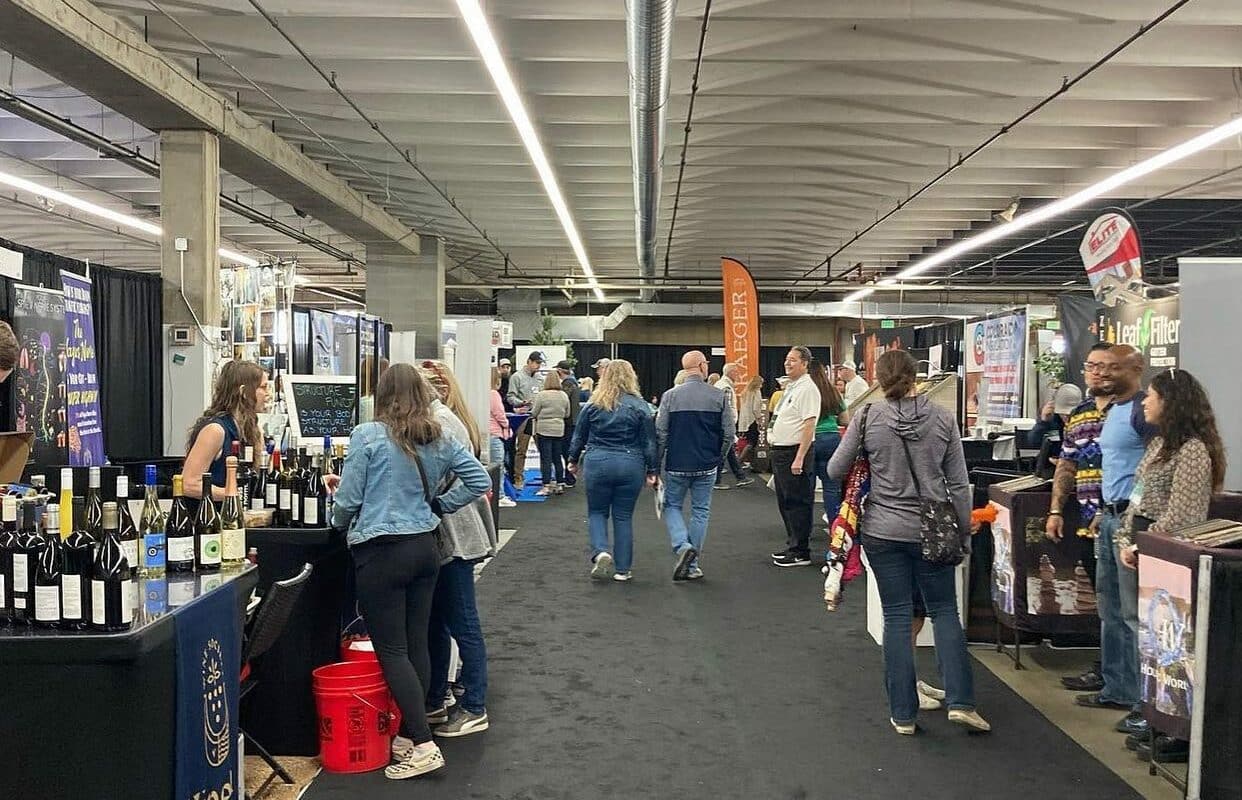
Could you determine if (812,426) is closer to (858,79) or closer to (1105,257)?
(1105,257)

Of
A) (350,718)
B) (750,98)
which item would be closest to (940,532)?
(350,718)

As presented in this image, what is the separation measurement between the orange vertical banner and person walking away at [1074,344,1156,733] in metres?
8.99

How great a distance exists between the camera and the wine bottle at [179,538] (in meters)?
2.82

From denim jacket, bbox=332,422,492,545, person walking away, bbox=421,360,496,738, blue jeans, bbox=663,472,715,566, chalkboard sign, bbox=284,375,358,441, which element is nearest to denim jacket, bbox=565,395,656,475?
blue jeans, bbox=663,472,715,566

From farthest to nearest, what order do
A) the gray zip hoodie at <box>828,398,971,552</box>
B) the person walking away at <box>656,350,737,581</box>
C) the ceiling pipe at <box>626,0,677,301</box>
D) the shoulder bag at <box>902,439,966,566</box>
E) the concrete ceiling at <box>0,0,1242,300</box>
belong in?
the concrete ceiling at <box>0,0,1242,300</box> → the person walking away at <box>656,350,737,581</box> → the ceiling pipe at <box>626,0,677,301</box> → the gray zip hoodie at <box>828,398,971,552</box> → the shoulder bag at <box>902,439,966,566</box>

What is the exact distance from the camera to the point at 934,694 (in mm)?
4004

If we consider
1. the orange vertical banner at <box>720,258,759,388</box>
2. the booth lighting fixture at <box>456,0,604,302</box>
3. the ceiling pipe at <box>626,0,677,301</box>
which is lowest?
the orange vertical banner at <box>720,258,759,388</box>

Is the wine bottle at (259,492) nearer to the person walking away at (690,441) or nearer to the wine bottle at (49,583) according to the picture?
the wine bottle at (49,583)

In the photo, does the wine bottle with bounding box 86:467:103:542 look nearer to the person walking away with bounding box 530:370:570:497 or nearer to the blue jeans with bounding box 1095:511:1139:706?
the blue jeans with bounding box 1095:511:1139:706

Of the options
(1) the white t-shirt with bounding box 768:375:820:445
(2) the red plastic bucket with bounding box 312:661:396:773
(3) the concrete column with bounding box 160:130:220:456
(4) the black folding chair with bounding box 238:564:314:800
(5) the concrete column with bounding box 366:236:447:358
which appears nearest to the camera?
(4) the black folding chair with bounding box 238:564:314:800

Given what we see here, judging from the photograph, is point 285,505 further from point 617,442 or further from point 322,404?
point 617,442

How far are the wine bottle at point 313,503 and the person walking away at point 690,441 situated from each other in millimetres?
2950

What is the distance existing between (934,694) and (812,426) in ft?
9.53

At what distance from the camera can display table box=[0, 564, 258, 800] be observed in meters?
2.20
